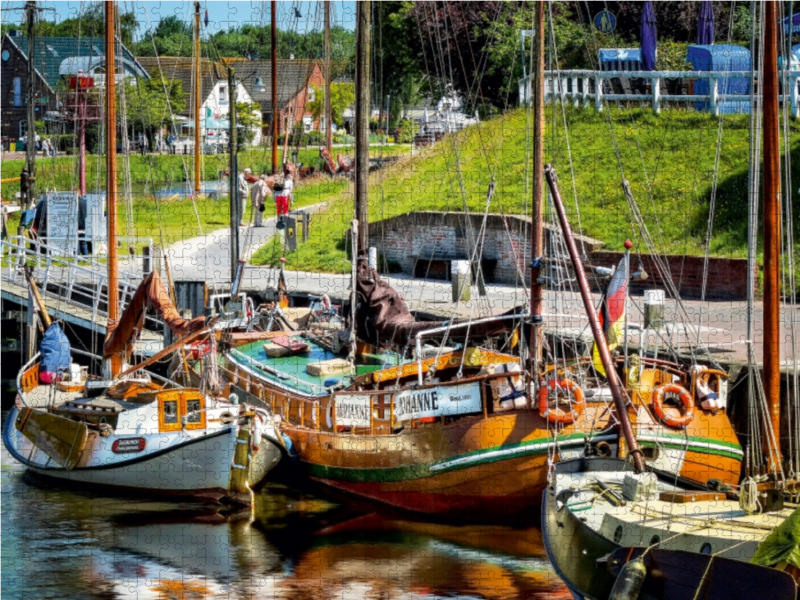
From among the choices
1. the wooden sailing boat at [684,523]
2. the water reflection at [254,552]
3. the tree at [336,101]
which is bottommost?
the water reflection at [254,552]

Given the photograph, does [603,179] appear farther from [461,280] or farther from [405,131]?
[405,131]

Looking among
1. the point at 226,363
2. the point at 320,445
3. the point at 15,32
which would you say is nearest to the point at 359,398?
the point at 320,445

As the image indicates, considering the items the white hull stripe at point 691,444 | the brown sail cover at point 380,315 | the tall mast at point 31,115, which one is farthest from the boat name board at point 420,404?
the tall mast at point 31,115

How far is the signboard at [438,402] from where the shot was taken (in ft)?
61.7

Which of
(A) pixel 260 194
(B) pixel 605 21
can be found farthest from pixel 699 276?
(B) pixel 605 21

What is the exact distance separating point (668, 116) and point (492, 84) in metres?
9.69

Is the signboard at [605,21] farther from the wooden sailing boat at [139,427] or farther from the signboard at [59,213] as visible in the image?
the wooden sailing boat at [139,427]

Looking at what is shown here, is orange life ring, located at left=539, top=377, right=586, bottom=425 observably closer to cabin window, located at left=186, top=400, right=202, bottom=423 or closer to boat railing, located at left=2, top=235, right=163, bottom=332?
cabin window, located at left=186, top=400, right=202, bottom=423

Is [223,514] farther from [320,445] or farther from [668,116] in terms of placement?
[668,116]

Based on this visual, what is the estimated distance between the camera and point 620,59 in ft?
115

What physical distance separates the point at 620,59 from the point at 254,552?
67.2 ft

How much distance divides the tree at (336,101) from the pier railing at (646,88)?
17.8 metres

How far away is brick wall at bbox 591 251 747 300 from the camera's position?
25062 millimetres

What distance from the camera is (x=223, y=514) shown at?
1952 cm
